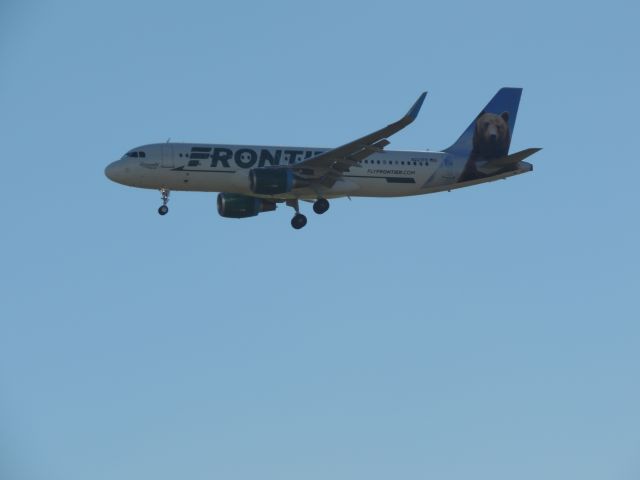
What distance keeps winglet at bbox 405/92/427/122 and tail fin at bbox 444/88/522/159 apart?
1081 cm

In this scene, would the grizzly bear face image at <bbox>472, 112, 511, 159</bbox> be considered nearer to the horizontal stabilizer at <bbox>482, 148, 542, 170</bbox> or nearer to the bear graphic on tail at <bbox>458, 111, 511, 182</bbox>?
the bear graphic on tail at <bbox>458, 111, 511, 182</bbox>

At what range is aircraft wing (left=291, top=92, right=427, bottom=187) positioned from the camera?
6531 centimetres

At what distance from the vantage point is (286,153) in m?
69.7

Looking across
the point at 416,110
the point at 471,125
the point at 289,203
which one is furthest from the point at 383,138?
the point at 471,125

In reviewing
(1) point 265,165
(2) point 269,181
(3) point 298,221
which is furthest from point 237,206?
(2) point 269,181

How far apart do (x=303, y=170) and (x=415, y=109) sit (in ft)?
24.6

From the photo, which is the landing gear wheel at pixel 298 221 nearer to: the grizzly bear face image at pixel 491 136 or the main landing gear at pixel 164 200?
the main landing gear at pixel 164 200

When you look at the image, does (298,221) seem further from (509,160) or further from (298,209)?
(509,160)

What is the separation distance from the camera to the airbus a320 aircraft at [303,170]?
67062 millimetres

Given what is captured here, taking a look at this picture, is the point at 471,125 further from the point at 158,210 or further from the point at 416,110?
the point at 158,210

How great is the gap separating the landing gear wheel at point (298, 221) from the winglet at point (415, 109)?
393 inches

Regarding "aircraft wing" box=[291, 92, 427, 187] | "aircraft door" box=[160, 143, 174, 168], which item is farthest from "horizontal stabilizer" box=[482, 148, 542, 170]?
"aircraft door" box=[160, 143, 174, 168]

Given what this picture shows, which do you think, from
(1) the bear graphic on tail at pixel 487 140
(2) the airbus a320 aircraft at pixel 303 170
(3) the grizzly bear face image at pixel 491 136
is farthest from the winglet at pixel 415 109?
(3) the grizzly bear face image at pixel 491 136

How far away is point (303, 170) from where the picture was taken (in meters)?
68.1
